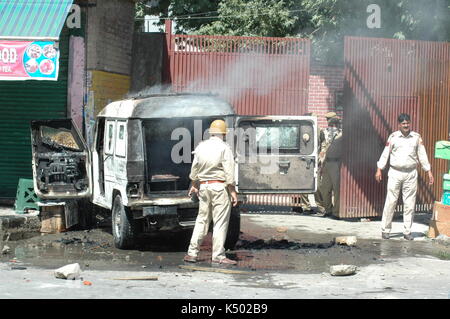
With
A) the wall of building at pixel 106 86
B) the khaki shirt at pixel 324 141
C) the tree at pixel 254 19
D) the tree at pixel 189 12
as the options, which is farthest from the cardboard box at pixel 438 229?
the tree at pixel 189 12

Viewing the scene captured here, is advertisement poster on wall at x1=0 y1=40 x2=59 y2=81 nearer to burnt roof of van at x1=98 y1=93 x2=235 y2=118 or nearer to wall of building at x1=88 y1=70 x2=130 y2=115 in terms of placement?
wall of building at x1=88 y1=70 x2=130 y2=115

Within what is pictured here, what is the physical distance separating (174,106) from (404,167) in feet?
12.9

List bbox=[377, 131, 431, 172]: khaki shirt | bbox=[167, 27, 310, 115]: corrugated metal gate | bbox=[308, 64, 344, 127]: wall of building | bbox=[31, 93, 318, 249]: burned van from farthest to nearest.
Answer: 1. bbox=[308, 64, 344, 127]: wall of building
2. bbox=[167, 27, 310, 115]: corrugated metal gate
3. bbox=[377, 131, 431, 172]: khaki shirt
4. bbox=[31, 93, 318, 249]: burned van

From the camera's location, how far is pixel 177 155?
12586 millimetres

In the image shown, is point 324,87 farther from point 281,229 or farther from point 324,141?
point 281,229

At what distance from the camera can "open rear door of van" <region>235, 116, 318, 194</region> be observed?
11.5 meters

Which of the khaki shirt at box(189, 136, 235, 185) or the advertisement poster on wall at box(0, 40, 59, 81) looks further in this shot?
the advertisement poster on wall at box(0, 40, 59, 81)

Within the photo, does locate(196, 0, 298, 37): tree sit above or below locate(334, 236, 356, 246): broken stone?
above

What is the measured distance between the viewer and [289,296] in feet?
27.1

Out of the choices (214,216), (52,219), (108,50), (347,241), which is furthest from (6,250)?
(108,50)

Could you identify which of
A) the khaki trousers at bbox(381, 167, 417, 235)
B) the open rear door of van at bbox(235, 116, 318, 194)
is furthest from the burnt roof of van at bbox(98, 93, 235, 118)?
the khaki trousers at bbox(381, 167, 417, 235)

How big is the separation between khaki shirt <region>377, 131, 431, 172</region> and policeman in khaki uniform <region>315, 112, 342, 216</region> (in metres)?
2.40

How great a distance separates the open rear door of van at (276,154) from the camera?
11539 mm
